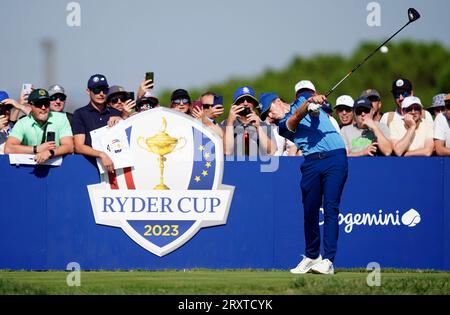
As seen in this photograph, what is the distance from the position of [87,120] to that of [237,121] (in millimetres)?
2104

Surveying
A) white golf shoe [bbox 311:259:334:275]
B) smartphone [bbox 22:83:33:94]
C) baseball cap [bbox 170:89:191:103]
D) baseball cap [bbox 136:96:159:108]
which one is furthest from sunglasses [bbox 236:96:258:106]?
smartphone [bbox 22:83:33:94]

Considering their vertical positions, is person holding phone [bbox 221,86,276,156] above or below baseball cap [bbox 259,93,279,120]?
below

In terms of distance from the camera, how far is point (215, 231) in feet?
47.6

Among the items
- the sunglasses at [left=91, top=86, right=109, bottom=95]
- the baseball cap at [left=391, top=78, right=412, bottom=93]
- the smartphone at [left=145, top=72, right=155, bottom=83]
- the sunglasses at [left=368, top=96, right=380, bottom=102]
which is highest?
the smartphone at [left=145, top=72, right=155, bottom=83]

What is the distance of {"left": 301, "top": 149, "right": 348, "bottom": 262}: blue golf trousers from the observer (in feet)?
44.6

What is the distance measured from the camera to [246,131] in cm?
1481

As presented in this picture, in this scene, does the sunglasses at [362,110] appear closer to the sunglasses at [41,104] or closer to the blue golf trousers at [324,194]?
the blue golf trousers at [324,194]

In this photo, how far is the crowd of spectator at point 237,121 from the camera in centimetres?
1438

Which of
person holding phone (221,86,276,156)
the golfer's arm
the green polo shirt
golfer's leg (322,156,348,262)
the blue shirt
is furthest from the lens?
person holding phone (221,86,276,156)

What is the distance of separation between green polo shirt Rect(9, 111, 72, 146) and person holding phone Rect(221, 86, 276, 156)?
223cm

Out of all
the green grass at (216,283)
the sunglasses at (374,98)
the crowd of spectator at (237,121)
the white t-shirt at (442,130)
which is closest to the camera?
the green grass at (216,283)

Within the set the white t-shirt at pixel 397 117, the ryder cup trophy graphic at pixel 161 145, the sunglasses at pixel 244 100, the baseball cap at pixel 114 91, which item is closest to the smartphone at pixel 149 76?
the baseball cap at pixel 114 91

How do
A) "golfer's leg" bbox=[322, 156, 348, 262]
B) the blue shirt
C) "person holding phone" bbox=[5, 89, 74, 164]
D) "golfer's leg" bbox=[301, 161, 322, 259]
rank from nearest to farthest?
"golfer's leg" bbox=[322, 156, 348, 262] → the blue shirt → "golfer's leg" bbox=[301, 161, 322, 259] → "person holding phone" bbox=[5, 89, 74, 164]

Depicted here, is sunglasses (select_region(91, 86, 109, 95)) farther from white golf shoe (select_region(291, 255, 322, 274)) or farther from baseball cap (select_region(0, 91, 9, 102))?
white golf shoe (select_region(291, 255, 322, 274))
